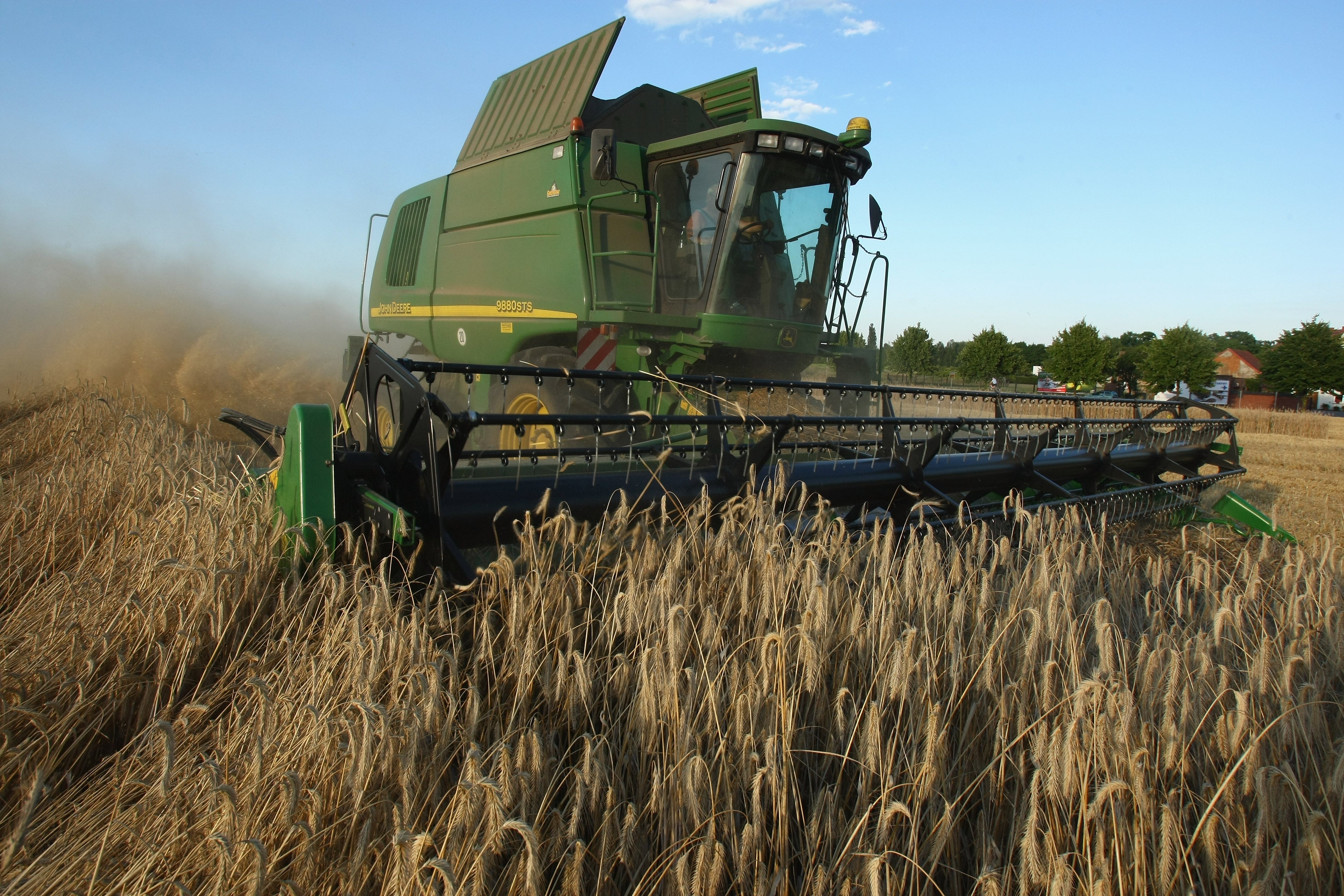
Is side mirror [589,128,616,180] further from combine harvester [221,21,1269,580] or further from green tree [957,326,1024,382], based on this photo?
green tree [957,326,1024,382]

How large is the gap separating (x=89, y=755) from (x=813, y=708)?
146 cm

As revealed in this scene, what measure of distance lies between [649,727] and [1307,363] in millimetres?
57754

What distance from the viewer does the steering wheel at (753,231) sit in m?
5.08

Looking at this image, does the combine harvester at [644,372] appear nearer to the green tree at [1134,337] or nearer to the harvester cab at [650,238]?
the harvester cab at [650,238]

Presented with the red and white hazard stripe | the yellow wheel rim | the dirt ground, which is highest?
the red and white hazard stripe

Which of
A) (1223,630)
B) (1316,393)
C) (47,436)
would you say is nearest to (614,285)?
(47,436)

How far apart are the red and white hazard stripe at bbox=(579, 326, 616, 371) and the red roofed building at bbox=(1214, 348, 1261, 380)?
81380 mm

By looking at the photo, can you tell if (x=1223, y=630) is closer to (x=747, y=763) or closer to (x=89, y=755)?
(x=747, y=763)

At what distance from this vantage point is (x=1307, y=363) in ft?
149

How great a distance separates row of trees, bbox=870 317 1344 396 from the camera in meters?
45.0

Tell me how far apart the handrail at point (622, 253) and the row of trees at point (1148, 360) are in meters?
40.5

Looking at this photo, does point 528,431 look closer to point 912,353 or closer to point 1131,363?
point 912,353

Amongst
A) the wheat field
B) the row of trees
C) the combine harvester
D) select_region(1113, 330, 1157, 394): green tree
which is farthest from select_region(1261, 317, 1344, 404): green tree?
the wheat field

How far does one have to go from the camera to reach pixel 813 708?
1.61m
